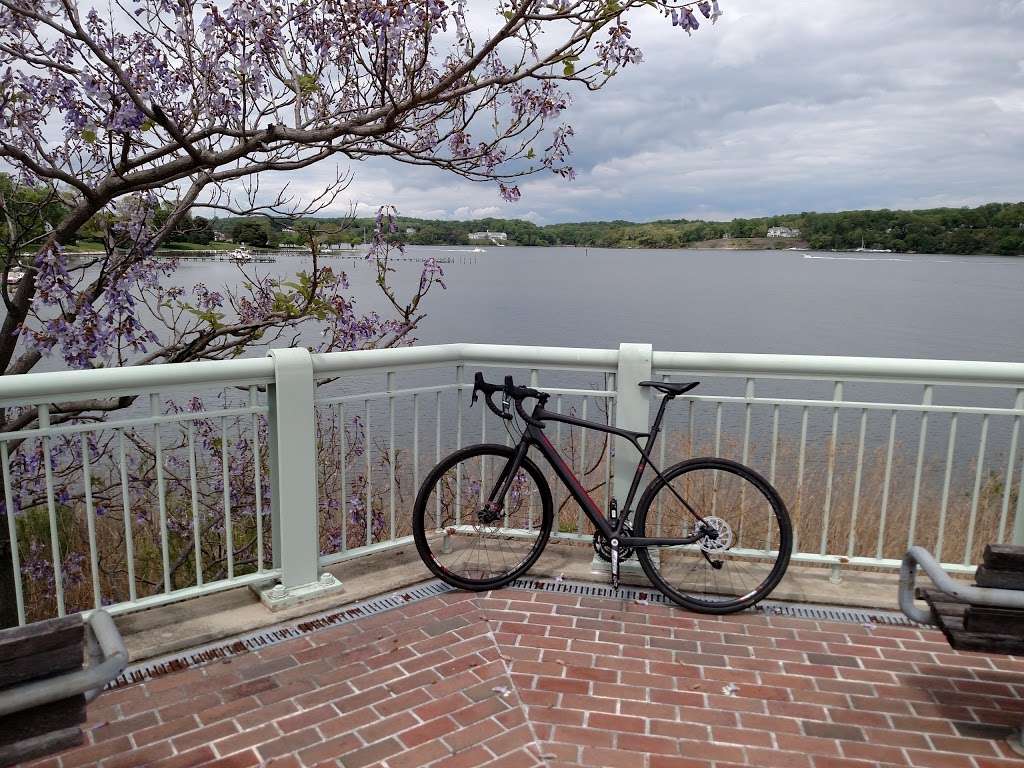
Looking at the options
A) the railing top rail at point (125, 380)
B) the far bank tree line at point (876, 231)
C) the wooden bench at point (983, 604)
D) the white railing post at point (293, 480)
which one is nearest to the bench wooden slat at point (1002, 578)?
the wooden bench at point (983, 604)

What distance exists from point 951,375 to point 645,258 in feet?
250

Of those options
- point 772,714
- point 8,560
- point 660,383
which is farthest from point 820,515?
point 8,560

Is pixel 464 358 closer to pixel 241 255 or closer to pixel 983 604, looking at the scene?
pixel 241 255

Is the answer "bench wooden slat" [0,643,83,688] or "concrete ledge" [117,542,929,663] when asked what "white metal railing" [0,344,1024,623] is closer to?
"concrete ledge" [117,542,929,663]

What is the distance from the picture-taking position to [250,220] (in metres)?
5.77

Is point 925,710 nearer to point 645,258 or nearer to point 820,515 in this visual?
point 820,515

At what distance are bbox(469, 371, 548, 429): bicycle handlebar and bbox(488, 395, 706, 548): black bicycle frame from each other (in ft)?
0.12

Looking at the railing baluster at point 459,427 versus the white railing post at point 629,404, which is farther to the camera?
the railing baluster at point 459,427

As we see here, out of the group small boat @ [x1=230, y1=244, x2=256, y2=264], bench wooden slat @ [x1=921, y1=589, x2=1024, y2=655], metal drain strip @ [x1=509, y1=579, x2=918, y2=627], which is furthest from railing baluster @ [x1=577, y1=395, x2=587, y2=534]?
small boat @ [x1=230, y1=244, x2=256, y2=264]

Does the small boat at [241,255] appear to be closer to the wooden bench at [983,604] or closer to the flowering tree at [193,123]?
the flowering tree at [193,123]

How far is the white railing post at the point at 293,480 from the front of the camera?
3.71m

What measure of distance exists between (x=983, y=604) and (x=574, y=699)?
1464 mm

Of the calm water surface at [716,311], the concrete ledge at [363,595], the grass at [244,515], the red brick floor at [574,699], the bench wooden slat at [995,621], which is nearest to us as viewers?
the bench wooden slat at [995,621]

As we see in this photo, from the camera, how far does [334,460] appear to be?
7.06 metres
